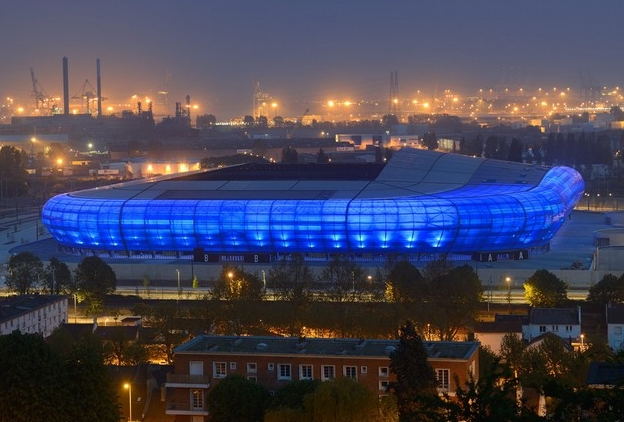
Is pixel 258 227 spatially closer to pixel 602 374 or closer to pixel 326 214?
pixel 326 214

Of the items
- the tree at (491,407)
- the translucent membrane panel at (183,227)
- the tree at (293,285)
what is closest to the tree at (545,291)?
the tree at (293,285)

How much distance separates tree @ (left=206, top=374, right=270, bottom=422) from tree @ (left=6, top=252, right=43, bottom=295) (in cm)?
1131

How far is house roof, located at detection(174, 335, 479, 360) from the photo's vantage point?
47.4 feet

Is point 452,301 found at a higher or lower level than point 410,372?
lower

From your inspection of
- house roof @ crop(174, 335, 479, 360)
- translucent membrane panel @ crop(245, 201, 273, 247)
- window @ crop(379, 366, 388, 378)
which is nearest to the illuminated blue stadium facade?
translucent membrane panel @ crop(245, 201, 273, 247)

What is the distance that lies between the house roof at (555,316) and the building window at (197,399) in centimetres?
617

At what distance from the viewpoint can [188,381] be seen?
1460 centimetres

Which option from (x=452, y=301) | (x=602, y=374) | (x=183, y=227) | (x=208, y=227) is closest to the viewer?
(x=602, y=374)

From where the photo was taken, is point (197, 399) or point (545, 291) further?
point (545, 291)

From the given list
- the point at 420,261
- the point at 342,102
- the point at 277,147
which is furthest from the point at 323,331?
the point at 342,102

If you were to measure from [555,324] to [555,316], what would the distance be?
24 centimetres

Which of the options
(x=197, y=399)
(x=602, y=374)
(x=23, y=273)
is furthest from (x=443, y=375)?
(x=23, y=273)

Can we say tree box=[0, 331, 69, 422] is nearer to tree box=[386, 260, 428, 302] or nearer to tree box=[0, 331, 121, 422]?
tree box=[0, 331, 121, 422]

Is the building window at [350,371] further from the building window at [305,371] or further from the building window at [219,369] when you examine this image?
the building window at [219,369]
